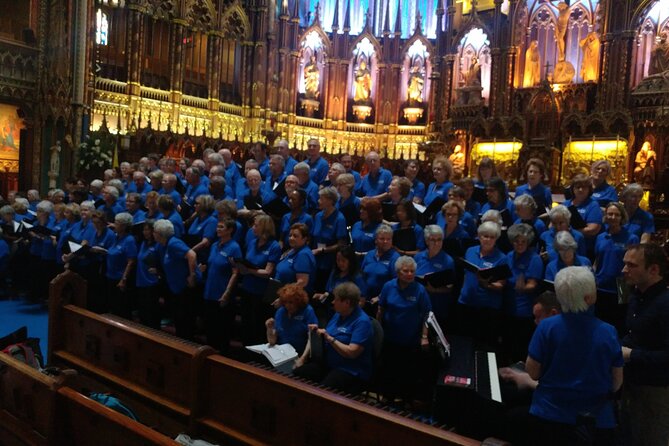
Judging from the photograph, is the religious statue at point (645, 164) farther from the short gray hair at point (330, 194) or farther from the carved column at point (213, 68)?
the carved column at point (213, 68)

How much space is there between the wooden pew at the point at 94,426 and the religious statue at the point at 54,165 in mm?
12426

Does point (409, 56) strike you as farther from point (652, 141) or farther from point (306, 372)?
point (306, 372)

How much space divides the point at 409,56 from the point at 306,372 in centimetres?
1714

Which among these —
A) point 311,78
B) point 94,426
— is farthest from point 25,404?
point 311,78

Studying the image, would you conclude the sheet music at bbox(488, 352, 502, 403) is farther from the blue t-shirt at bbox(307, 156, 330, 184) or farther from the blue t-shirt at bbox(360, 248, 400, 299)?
the blue t-shirt at bbox(307, 156, 330, 184)

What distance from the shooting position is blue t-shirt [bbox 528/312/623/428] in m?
2.97

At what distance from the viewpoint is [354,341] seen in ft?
14.1

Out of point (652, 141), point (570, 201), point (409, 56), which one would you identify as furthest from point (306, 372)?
point (409, 56)

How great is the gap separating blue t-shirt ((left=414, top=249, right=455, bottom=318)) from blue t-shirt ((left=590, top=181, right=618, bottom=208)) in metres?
2.08

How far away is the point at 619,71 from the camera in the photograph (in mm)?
14242

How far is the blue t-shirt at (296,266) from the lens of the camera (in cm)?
536

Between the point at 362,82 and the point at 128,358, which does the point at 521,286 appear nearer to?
the point at 128,358

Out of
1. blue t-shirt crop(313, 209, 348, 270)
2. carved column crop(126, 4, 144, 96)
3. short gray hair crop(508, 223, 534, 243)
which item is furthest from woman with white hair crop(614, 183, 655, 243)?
carved column crop(126, 4, 144, 96)

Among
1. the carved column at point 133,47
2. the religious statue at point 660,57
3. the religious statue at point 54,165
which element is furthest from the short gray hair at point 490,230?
the carved column at point 133,47
